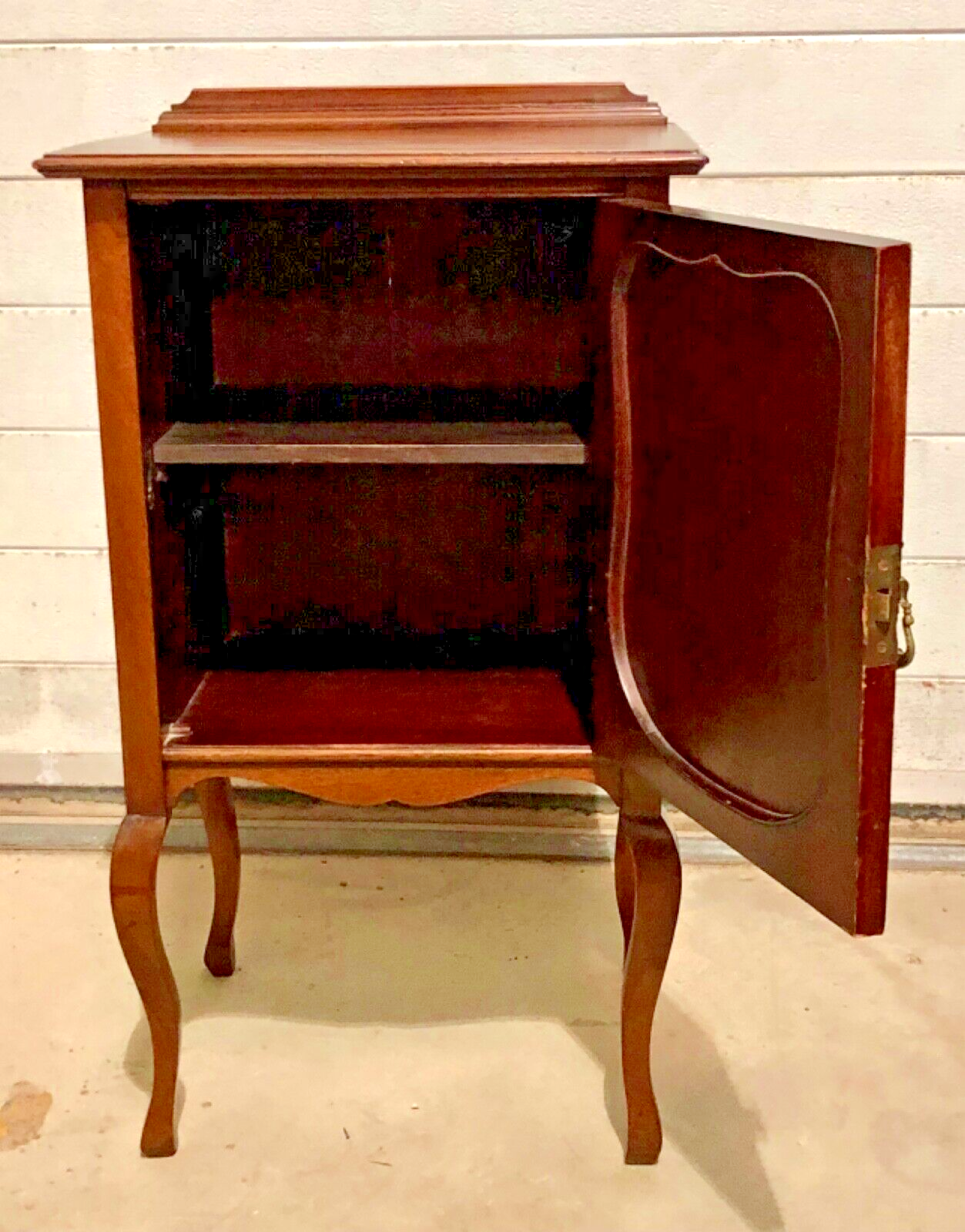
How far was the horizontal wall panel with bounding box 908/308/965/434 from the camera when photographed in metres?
1.76

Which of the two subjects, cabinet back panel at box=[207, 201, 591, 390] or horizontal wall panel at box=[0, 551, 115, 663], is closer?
cabinet back panel at box=[207, 201, 591, 390]

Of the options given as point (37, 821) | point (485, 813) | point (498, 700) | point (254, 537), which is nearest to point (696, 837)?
point (485, 813)

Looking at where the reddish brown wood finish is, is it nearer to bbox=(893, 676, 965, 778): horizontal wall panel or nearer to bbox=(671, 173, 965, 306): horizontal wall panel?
bbox=(671, 173, 965, 306): horizontal wall panel

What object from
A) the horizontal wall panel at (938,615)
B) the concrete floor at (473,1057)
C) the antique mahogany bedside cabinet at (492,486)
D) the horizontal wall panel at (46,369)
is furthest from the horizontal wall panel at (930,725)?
the horizontal wall panel at (46,369)

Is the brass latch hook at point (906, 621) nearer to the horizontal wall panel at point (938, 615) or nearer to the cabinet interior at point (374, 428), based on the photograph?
the cabinet interior at point (374, 428)

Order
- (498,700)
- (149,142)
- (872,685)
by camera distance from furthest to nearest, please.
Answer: (498,700), (149,142), (872,685)

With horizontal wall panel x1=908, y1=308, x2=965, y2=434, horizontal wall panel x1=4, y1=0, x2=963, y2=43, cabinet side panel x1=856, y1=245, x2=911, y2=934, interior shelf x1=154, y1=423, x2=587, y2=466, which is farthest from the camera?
horizontal wall panel x1=908, y1=308, x2=965, y2=434

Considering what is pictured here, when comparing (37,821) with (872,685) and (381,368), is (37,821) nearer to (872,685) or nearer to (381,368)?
(381,368)

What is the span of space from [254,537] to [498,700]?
0.37m

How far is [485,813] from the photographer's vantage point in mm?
1962

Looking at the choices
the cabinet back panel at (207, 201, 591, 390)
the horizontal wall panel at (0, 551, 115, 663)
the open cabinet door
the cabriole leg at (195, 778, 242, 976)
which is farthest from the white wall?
the open cabinet door

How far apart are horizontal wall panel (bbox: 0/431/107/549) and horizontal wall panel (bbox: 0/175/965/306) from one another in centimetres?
20

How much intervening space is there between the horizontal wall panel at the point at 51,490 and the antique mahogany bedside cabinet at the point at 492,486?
16.0 inches

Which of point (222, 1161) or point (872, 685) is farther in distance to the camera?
point (222, 1161)
